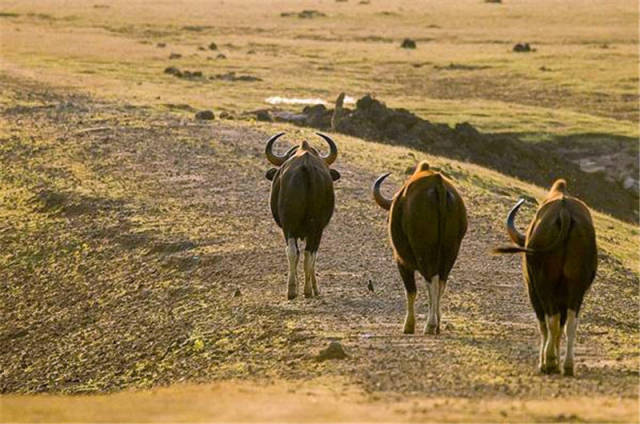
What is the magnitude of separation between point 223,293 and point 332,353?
4105 mm

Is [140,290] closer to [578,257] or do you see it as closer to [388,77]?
[578,257]

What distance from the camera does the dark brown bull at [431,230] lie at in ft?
43.9

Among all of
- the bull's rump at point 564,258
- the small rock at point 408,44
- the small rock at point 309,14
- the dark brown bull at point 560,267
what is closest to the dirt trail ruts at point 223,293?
the dark brown bull at point 560,267

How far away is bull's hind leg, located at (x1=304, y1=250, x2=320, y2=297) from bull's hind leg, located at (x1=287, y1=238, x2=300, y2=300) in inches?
4.3

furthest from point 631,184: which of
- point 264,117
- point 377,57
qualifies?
point 377,57

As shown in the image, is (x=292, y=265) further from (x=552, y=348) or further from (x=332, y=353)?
(x=552, y=348)

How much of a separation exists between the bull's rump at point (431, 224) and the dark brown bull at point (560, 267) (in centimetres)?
140

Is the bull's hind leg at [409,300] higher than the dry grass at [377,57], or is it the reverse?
the bull's hind leg at [409,300]

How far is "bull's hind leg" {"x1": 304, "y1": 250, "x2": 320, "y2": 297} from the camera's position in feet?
50.3

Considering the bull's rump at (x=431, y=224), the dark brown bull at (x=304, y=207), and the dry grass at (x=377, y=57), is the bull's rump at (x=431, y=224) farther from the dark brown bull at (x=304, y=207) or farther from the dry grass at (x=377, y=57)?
the dry grass at (x=377, y=57)

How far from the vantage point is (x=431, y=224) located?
13.4 m

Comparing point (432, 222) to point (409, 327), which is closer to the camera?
point (432, 222)

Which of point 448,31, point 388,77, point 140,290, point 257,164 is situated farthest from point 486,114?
point 448,31

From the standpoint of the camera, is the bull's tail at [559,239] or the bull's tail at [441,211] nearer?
the bull's tail at [559,239]
